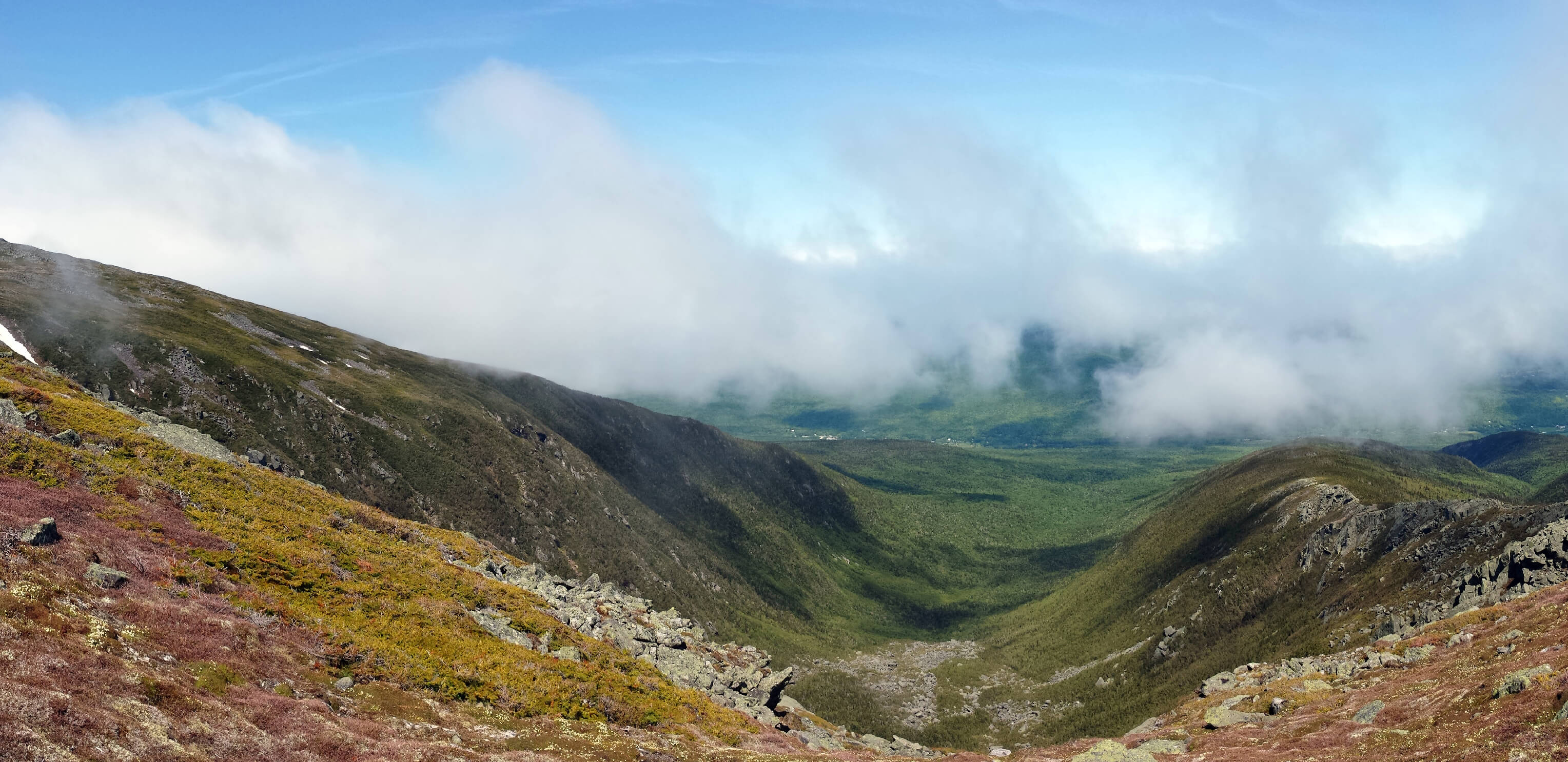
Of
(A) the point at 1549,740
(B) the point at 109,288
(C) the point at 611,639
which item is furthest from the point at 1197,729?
(B) the point at 109,288

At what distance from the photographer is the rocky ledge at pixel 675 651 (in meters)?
70.4

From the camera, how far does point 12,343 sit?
134125 mm

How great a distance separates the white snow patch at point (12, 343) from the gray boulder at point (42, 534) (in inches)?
5327

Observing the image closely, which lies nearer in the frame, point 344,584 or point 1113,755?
point 344,584

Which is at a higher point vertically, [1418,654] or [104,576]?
[1418,654]

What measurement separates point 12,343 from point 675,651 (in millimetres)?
149854

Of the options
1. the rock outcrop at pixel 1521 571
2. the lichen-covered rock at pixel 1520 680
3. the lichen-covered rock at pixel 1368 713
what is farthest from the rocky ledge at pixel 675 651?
the rock outcrop at pixel 1521 571

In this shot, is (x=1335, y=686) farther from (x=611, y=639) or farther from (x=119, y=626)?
(x=119, y=626)

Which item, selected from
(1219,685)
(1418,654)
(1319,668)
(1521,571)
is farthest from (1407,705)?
(1521,571)

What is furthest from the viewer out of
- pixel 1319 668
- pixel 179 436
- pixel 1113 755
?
pixel 1319 668

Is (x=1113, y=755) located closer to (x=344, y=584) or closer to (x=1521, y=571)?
(x=344, y=584)

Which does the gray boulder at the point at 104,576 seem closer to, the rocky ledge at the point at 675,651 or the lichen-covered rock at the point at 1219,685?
the rocky ledge at the point at 675,651

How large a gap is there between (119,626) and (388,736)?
Answer: 1276 cm

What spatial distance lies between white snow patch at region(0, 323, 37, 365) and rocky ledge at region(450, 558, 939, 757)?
11975cm
